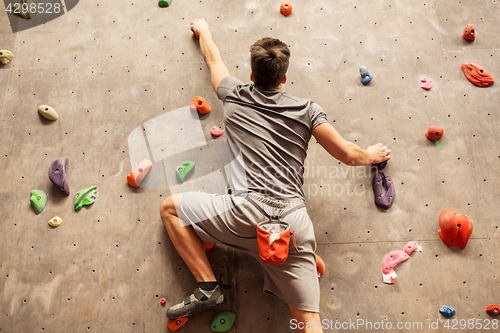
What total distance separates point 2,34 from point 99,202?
1.50m

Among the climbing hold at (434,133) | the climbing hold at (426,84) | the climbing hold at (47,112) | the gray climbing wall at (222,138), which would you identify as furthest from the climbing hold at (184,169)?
the climbing hold at (426,84)

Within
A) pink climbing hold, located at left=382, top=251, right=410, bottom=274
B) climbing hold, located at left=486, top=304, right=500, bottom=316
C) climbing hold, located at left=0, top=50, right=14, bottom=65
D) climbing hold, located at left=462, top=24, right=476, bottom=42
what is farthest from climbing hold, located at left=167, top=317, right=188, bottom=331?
climbing hold, located at left=462, top=24, right=476, bottom=42

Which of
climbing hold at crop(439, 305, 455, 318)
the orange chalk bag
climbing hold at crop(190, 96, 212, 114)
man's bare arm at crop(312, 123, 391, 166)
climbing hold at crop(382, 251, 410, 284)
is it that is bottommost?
climbing hold at crop(439, 305, 455, 318)

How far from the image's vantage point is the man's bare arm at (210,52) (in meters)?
1.91

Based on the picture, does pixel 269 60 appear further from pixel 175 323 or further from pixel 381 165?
pixel 175 323

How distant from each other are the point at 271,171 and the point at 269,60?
0.55 meters

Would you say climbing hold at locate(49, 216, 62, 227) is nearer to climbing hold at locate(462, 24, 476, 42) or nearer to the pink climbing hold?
the pink climbing hold

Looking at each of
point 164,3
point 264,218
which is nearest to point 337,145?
point 264,218

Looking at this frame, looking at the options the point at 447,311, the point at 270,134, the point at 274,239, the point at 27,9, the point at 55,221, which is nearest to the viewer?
the point at 274,239

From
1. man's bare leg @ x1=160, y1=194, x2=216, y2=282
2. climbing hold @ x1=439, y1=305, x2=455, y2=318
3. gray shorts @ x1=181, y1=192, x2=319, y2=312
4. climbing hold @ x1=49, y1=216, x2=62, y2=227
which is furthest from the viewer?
climbing hold @ x1=49, y1=216, x2=62, y2=227

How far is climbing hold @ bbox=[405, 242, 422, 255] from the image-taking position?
2.04 meters

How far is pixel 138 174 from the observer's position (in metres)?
2.08

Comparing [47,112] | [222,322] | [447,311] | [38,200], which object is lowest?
[222,322]

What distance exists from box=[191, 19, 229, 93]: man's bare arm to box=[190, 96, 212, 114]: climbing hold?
0.83ft
